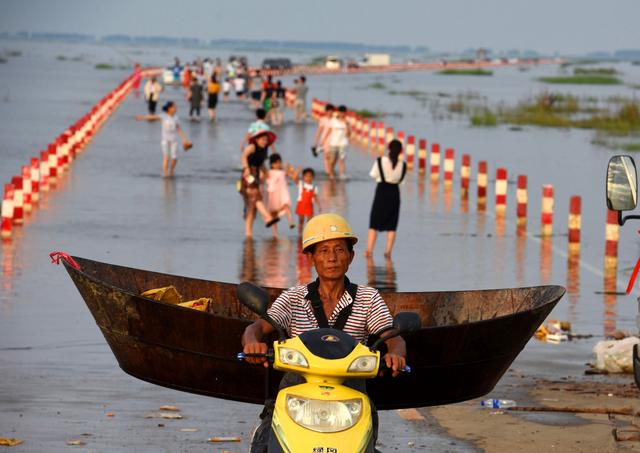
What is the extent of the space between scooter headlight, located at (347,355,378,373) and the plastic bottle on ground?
188 inches

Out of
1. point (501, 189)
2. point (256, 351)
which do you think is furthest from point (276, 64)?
point (256, 351)

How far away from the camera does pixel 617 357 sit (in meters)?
13.1

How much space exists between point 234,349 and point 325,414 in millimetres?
1813

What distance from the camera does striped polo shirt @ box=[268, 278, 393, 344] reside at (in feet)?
25.7

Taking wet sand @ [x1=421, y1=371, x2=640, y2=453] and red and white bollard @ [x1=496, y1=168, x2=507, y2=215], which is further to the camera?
red and white bollard @ [x1=496, y1=168, x2=507, y2=215]

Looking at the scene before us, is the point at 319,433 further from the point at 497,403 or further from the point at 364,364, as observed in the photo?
the point at 497,403

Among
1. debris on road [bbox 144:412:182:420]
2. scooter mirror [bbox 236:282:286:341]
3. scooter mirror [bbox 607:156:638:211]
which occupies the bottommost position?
debris on road [bbox 144:412:182:420]

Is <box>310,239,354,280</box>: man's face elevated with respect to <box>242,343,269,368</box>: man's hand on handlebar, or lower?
elevated

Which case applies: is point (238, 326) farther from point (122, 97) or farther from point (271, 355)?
point (122, 97)

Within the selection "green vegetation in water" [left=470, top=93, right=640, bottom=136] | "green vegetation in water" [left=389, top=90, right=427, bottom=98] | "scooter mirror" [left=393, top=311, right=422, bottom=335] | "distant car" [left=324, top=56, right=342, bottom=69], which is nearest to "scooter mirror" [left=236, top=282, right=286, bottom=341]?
"scooter mirror" [left=393, top=311, right=422, bottom=335]

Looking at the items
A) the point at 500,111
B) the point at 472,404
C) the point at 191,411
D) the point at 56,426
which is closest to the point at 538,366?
the point at 472,404

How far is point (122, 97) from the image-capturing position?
7275 centimetres

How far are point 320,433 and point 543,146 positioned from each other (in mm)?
44833

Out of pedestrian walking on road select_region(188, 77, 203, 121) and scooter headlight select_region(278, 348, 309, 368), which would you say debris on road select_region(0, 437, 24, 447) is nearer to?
scooter headlight select_region(278, 348, 309, 368)
